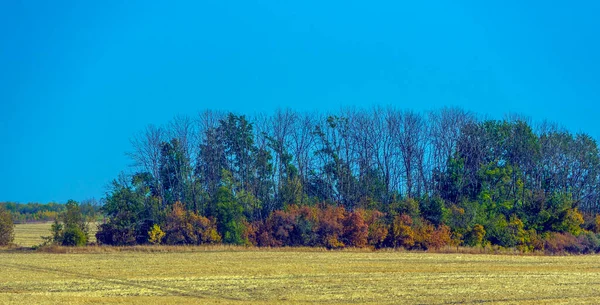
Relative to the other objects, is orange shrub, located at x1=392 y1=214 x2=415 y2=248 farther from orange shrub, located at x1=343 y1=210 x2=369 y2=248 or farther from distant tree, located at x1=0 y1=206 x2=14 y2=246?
distant tree, located at x1=0 y1=206 x2=14 y2=246

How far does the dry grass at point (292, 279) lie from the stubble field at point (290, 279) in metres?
0.05

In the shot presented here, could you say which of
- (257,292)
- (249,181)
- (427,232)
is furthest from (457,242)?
(257,292)

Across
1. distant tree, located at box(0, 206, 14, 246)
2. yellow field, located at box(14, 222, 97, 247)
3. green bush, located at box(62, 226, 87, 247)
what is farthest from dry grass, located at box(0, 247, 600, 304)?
yellow field, located at box(14, 222, 97, 247)

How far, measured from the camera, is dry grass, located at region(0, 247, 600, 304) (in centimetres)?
2892

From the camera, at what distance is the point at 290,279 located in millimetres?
35656

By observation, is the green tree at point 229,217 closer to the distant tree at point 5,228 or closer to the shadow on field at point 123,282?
the distant tree at point 5,228

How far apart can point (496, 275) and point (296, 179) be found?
39.9m

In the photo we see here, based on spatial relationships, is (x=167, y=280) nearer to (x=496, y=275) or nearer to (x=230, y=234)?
(x=496, y=275)

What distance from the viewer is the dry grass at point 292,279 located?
2892 cm

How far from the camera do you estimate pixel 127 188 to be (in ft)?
220

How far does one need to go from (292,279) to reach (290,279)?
0.11 metres

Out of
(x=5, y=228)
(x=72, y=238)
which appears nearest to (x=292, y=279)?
(x=72, y=238)

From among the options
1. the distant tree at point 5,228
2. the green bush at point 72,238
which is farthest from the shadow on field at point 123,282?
the distant tree at point 5,228

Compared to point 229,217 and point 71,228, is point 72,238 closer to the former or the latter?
point 71,228
